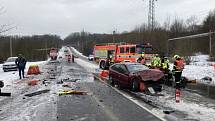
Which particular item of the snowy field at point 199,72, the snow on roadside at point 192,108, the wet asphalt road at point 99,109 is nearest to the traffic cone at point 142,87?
the wet asphalt road at point 99,109

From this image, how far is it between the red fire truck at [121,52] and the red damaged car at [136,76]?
14.0 metres

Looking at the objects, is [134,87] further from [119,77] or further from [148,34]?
[148,34]

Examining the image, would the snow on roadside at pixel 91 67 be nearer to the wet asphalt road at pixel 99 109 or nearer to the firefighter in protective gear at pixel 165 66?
the firefighter in protective gear at pixel 165 66

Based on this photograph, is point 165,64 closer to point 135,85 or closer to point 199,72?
point 135,85

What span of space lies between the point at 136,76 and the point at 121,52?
1924 cm

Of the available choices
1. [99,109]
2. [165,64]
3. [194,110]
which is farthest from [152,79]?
[194,110]

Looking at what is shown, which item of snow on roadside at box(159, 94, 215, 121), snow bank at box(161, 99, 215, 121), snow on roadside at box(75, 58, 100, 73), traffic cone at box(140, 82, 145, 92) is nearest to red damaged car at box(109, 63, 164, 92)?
traffic cone at box(140, 82, 145, 92)

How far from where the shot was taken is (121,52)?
126ft

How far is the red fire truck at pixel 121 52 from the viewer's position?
118ft

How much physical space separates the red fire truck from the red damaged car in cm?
1397

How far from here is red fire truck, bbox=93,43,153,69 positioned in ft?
118

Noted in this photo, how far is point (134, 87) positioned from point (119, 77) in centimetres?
242

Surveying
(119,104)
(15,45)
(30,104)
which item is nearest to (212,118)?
(119,104)

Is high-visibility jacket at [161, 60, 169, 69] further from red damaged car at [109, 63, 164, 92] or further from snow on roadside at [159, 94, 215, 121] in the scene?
snow on roadside at [159, 94, 215, 121]
